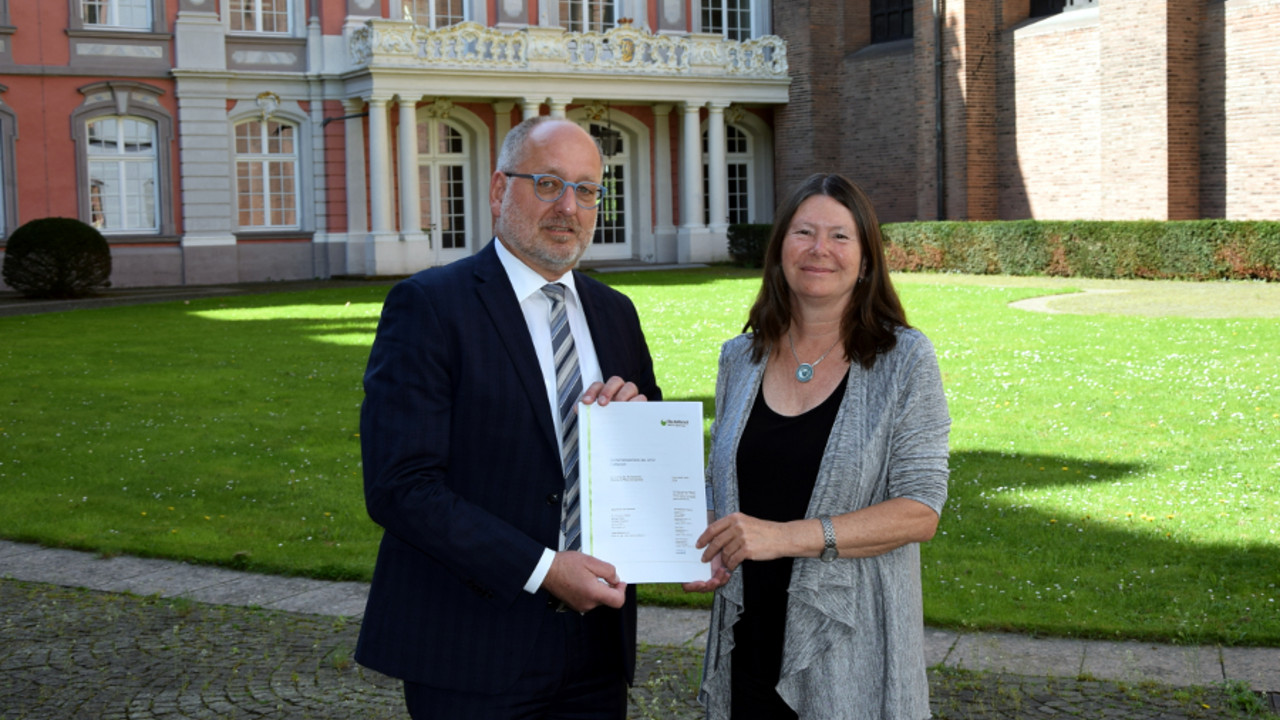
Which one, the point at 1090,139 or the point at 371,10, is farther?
the point at 371,10

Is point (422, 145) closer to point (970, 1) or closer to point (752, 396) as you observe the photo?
point (970, 1)

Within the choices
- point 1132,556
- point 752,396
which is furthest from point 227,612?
point 1132,556

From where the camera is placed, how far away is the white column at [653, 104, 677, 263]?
1363 inches

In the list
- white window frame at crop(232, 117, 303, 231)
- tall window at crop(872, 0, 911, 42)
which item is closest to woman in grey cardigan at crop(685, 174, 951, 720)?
white window frame at crop(232, 117, 303, 231)

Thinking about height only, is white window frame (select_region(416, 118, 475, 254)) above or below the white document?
above

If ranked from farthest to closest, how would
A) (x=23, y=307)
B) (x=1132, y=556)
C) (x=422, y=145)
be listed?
1. (x=422, y=145)
2. (x=23, y=307)
3. (x=1132, y=556)

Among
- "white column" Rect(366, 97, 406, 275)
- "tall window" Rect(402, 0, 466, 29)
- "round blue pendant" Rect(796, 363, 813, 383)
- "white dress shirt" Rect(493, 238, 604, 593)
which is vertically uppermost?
"tall window" Rect(402, 0, 466, 29)

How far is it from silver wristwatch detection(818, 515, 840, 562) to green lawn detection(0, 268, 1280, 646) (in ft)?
9.42

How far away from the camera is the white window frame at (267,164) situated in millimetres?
29766

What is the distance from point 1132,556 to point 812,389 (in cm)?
404

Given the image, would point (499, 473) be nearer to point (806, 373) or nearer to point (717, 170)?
point (806, 373)

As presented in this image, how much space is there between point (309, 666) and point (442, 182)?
93.2 feet

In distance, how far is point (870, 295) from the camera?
2.94 m

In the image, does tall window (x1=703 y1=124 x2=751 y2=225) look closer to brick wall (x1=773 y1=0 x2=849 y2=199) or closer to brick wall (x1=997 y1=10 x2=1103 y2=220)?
brick wall (x1=773 y1=0 x2=849 y2=199)
